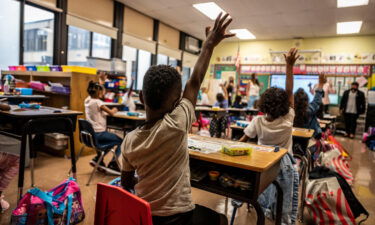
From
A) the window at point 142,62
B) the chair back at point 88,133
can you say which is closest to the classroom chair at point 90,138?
the chair back at point 88,133

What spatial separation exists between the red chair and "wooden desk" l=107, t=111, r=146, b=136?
7.67 ft

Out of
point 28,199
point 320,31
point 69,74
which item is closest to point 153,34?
point 69,74

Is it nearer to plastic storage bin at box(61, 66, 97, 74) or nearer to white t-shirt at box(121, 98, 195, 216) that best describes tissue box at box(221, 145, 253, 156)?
white t-shirt at box(121, 98, 195, 216)

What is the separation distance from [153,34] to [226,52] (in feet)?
11.0

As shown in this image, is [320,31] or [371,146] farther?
[320,31]

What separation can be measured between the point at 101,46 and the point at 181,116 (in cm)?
647

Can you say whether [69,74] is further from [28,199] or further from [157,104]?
[157,104]

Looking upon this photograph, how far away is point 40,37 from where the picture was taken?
5.43 meters

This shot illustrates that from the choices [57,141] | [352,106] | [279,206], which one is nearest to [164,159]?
[279,206]

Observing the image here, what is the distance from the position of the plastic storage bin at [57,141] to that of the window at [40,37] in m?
2.21

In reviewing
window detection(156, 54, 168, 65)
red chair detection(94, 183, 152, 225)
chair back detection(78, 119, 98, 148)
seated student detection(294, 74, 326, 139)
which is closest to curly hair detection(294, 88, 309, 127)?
seated student detection(294, 74, 326, 139)

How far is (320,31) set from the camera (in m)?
7.82

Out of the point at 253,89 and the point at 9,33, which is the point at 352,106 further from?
the point at 9,33

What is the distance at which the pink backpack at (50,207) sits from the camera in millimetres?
1643
